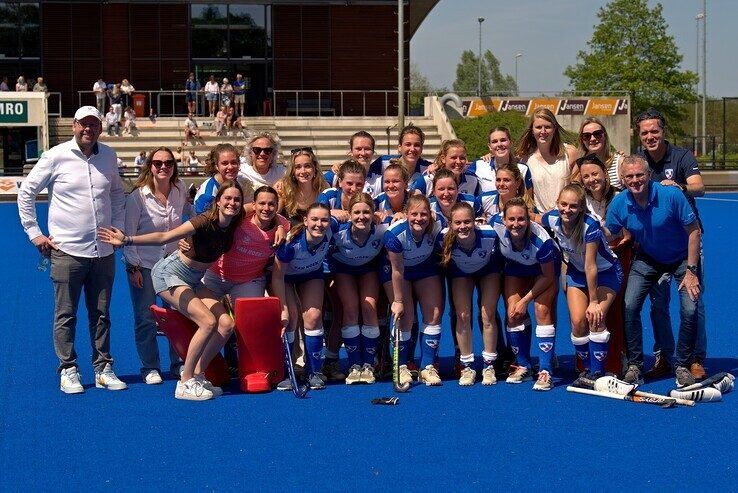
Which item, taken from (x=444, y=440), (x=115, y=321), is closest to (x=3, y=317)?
(x=115, y=321)

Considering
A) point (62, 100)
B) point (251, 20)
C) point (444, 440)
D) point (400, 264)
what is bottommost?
point (444, 440)

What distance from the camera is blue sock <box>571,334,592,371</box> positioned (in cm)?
788

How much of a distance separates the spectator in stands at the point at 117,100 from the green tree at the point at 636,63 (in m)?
31.6

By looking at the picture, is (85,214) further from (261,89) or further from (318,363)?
(261,89)

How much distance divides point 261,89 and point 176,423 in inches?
1453

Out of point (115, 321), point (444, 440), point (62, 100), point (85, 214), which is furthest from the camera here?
point (62, 100)

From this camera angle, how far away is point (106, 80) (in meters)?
42.2

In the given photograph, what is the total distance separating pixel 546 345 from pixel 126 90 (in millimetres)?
32506

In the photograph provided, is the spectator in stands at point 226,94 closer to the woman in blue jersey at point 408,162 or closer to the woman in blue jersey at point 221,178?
the woman in blue jersey at point 408,162

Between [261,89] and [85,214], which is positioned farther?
[261,89]

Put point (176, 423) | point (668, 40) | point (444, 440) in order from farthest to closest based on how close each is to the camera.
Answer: point (668, 40), point (176, 423), point (444, 440)

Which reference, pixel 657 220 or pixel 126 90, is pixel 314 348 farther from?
pixel 126 90

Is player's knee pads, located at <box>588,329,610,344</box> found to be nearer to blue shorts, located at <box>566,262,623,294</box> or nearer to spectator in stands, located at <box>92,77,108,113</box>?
blue shorts, located at <box>566,262,623,294</box>

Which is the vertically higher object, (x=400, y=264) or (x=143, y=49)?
(x=143, y=49)
